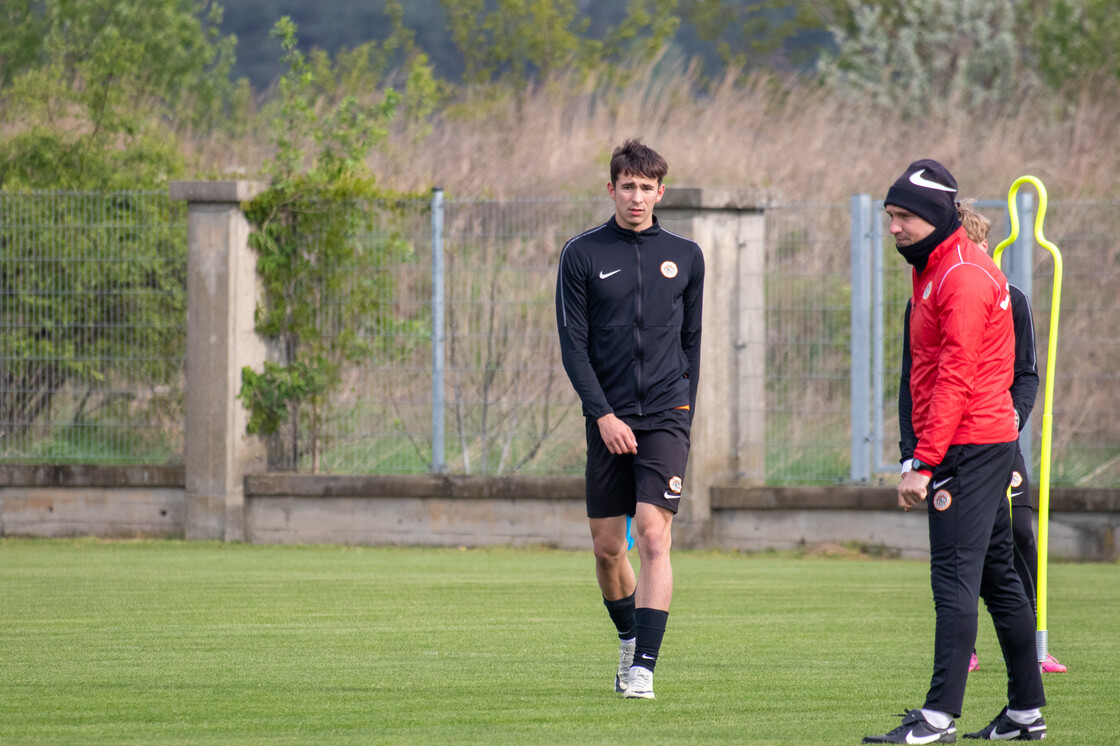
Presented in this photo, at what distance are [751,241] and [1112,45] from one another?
1727cm

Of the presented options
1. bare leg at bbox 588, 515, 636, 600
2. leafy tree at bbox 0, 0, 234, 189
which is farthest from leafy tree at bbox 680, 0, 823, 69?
bare leg at bbox 588, 515, 636, 600

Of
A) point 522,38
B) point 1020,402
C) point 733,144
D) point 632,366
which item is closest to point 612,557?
point 632,366

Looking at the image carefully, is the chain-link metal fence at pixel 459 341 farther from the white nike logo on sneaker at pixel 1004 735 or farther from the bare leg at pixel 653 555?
the white nike logo on sneaker at pixel 1004 735

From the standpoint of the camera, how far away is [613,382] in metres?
6.38

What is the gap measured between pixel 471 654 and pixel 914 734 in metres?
2.58

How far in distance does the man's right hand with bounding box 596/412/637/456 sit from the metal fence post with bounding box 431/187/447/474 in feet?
22.2

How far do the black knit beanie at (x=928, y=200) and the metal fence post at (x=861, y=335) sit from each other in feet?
22.9

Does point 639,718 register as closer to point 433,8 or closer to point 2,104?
point 2,104

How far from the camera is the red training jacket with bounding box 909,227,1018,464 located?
5113 mm

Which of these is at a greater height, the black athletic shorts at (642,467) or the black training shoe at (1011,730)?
the black athletic shorts at (642,467)

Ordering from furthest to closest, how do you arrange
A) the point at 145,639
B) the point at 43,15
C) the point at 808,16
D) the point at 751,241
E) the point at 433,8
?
the point at 433,8 < the point at 808,16 < the point at 43,15 < the point at 751,241 < the point at 145,639

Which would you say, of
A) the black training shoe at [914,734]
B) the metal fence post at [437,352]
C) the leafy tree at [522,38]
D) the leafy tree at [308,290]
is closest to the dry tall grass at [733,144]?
the leafy tree at [308,290]

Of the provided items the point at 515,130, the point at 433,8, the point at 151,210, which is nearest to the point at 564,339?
the point at 151,210

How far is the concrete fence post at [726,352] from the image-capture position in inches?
490
